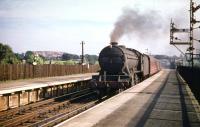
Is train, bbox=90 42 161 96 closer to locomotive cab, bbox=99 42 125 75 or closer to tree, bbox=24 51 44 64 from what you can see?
locomotive cab, bbox=99 42 125 75

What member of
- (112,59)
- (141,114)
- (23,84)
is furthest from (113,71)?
(141,114)

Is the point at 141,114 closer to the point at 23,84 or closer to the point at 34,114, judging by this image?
the point at 34,114

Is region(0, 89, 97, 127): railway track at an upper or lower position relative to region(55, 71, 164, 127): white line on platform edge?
lower

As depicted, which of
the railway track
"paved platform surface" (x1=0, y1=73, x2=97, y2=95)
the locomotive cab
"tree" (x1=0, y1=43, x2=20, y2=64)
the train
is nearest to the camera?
the railway track

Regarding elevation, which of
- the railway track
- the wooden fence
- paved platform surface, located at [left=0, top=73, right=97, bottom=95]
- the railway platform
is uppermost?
the wooden fence

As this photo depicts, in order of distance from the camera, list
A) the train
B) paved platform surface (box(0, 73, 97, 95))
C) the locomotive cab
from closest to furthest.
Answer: paved platform surface (box(0, 73, 97, 95)) < the train < the locomotive cab

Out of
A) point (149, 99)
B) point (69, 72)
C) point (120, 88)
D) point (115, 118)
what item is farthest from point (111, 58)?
point (69, 72)

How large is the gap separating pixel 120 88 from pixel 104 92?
4.95ft

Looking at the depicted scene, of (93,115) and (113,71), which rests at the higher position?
(113,71)

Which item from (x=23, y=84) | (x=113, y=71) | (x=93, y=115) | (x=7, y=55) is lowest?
(x=93, y=115)

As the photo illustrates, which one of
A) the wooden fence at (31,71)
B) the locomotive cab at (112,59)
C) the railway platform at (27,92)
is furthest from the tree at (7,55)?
the locomotive cab at (112,59)

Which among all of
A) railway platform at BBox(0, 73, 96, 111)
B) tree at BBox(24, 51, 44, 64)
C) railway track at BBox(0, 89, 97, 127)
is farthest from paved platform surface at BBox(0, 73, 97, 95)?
tree at BBox(24, 51, 44, 64)

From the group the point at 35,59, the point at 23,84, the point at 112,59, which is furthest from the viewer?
the point at 35,59

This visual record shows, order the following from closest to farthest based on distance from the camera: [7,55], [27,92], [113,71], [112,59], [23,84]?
[27,92] < [112,59] < [113,71] < [23,84] < [7,55]
